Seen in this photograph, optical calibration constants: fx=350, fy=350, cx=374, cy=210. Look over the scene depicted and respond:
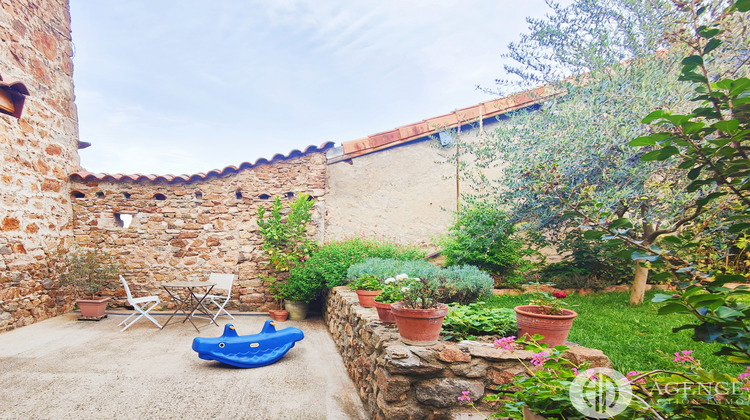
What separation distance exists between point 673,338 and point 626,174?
5.73ft

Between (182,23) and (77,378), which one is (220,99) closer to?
(182,23)

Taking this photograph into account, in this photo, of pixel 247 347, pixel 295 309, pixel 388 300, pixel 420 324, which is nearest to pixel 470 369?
pixel 420 324

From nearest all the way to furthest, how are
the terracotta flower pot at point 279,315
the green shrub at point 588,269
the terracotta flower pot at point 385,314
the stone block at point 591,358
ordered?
the stone block at point 591,358, the terracotta flower pot at point 385,314, the green shrub at point 588,269, the terracotta flower pot at point 279,315

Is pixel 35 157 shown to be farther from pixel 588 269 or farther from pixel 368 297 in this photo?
pixel 588 269

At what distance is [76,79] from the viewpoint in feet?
21.7

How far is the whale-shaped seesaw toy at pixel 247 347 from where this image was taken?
3754 mm

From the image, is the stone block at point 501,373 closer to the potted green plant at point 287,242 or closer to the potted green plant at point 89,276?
the potted green plant at point 287,242

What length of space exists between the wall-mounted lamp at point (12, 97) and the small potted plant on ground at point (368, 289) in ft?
10.9

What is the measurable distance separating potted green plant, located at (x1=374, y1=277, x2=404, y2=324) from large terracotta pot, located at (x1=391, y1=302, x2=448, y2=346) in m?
0.47

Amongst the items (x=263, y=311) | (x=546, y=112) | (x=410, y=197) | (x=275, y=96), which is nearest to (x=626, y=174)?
(x=546, y=112)

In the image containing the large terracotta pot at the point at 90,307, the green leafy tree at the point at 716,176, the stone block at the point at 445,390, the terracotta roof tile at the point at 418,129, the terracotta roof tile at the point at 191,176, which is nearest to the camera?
the green leafy tree at the point at 716,176

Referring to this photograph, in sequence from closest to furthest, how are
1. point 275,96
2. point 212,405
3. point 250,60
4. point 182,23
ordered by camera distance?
point 212,405 < point 182,23 < point 250,60 < point 275,96

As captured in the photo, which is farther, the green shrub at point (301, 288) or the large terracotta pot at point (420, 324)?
the green shrub at point (301, 288)

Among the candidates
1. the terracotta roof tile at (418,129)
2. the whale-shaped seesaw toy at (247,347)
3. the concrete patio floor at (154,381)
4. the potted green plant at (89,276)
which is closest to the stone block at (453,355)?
the concrete patio floor at (154,381)
